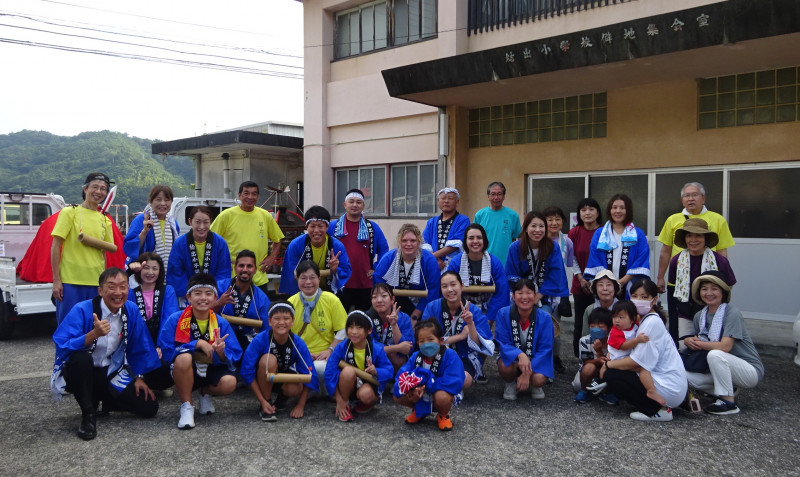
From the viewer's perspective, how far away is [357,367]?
468cm

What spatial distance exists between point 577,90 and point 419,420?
624 centimetres

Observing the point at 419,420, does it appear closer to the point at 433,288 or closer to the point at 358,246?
the point at 433,288

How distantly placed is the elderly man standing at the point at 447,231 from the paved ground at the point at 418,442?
1587 mm

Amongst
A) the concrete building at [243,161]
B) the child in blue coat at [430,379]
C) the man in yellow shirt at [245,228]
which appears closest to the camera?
the child in blue coat at [430,379]

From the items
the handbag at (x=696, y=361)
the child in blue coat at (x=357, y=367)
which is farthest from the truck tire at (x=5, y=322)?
the handbag at (x=696, y=361)

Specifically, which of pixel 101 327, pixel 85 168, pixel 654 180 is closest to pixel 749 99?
pixel 654 180

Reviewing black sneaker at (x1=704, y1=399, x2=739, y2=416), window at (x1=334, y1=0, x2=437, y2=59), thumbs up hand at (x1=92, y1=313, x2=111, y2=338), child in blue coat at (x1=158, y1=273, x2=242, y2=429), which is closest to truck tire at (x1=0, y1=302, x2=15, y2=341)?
child in blue coat at (x1=158, y1=273, x2=242, y2=429)

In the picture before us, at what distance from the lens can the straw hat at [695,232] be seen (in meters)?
5.35

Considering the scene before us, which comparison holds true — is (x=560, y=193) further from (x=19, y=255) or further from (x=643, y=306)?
(x=19, y=255)

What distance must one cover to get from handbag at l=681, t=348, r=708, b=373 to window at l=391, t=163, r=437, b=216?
22.9ft

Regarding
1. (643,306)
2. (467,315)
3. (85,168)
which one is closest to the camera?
(467,315)

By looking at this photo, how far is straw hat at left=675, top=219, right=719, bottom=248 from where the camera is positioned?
535 cm

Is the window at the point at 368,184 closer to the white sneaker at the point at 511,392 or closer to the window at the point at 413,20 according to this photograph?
the window at the point at 413,20

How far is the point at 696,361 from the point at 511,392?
60.2 inches
